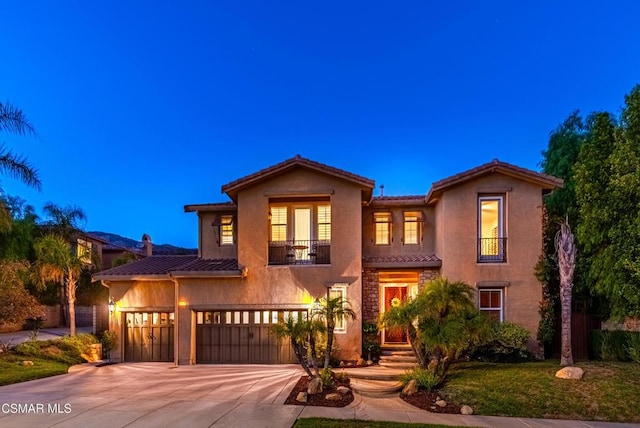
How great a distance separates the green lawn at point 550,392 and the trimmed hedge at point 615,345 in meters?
0.88

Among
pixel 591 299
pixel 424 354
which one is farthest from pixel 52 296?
pixel 591 299

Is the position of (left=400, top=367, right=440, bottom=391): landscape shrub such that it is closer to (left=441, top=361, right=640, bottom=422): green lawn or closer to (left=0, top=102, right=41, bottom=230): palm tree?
(left=441, top=361, right=640, bottom=422): green lawn

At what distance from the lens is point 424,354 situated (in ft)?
37.2

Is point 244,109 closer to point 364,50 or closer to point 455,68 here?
point 364,50

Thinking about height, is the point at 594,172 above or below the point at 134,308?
above

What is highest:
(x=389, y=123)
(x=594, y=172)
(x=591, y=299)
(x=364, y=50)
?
(x=364, y=50)

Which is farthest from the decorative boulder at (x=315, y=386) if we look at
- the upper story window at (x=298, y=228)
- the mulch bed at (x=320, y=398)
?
the upper story window at (x=298, y=228)

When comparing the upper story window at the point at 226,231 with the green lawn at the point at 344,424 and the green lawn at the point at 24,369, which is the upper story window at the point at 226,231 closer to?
the green lawn at the point at 24,369

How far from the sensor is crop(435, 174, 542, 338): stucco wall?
44.8 ft

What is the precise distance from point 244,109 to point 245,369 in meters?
62.1

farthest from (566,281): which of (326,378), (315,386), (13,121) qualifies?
(13,121)

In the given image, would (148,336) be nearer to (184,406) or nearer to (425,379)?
(184,406)

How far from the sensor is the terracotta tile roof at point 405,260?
14.5m

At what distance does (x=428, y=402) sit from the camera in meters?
9.62
